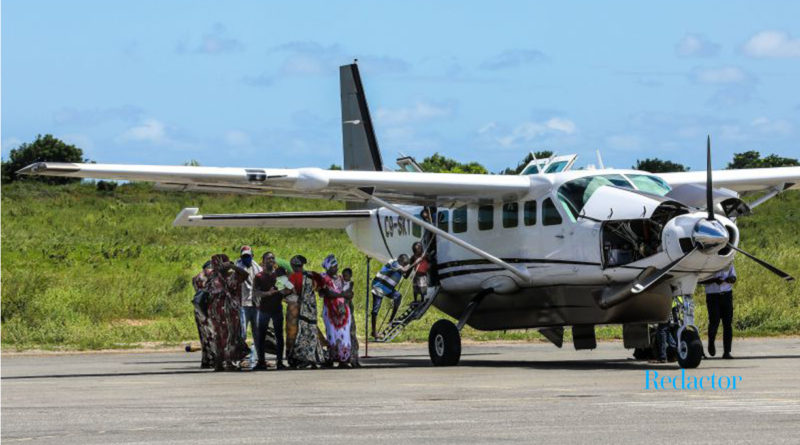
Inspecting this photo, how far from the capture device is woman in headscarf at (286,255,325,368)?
20891 millimetres

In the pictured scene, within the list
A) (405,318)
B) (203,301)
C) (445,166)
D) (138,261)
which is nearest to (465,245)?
(405,318)

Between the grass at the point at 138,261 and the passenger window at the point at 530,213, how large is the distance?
11.1 m

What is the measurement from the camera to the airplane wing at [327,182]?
20219mm

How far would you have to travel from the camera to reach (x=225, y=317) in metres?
20.6

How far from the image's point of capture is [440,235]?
21984 millimetres

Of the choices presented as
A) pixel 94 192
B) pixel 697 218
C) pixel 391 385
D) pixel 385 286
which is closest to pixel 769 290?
pixel 385 286

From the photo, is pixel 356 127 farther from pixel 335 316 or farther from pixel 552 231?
pixel 552 231

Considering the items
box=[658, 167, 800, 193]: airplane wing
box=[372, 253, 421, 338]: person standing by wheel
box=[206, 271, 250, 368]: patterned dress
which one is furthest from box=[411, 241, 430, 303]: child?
box=[658, 167, 800, 193]: airplane wing

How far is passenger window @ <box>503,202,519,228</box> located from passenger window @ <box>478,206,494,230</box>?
0.33 meters

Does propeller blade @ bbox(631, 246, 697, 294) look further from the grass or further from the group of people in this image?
the grass

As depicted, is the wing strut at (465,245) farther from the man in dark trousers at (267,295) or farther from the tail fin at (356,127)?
the tail fin at (356,127)

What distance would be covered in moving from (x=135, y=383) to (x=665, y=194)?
8.13m

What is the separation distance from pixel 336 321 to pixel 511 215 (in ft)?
11.1

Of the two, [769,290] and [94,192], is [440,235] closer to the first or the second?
[769,290]
